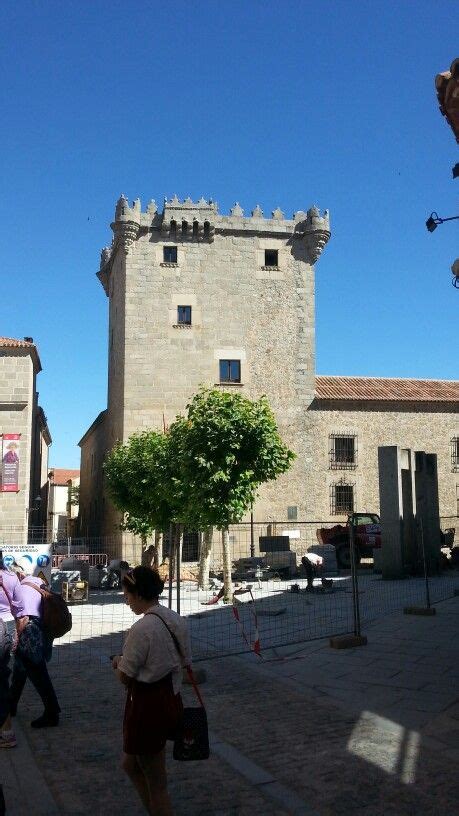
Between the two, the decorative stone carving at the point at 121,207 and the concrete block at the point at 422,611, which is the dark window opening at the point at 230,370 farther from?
the concrete block at the point at 422,611

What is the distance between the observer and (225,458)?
16344 millimetres

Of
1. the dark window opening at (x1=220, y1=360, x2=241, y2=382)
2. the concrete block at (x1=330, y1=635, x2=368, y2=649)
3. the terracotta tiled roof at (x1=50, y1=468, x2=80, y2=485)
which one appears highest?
the dark window opening at (x1=220, y1=360, x2=241, y2=382)

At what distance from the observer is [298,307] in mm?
31516

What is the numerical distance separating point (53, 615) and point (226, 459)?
9.86m

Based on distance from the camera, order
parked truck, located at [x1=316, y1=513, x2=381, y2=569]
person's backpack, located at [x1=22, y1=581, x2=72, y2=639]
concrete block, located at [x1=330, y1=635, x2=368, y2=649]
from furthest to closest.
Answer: parked truck, located at [x1=316, y1=513, x2=381, y2=569] → concrete block, located at [x1=330, y1=635, x2=368, y2=649] → person's backpack, located at [x1=22, y1=581, x2=72, y2=639]

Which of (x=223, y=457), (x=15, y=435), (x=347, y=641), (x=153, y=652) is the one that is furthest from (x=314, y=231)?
(x=153, y=652)

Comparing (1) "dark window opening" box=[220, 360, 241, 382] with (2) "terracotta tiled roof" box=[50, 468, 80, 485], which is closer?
(1) "dark window opening" box=[220, 360, 241, 382]

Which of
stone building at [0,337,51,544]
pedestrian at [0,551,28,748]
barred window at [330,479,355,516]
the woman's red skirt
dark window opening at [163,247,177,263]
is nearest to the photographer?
the woman's red skirt

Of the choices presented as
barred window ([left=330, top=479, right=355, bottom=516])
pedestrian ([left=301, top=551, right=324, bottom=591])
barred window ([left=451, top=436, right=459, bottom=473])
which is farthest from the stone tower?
pedestrian ([left=301, top=551, right=324, bottom=591])

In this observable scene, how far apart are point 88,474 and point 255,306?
17917mm

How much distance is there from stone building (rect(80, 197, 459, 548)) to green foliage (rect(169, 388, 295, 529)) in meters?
12.6

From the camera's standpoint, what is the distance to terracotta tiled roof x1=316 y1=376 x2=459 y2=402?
31891mm

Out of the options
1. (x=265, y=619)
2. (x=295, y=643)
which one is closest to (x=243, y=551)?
(x=265, y=619)

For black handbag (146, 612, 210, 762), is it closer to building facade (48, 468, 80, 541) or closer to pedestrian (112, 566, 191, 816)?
pedestrian (112, 566, 191, 816)
